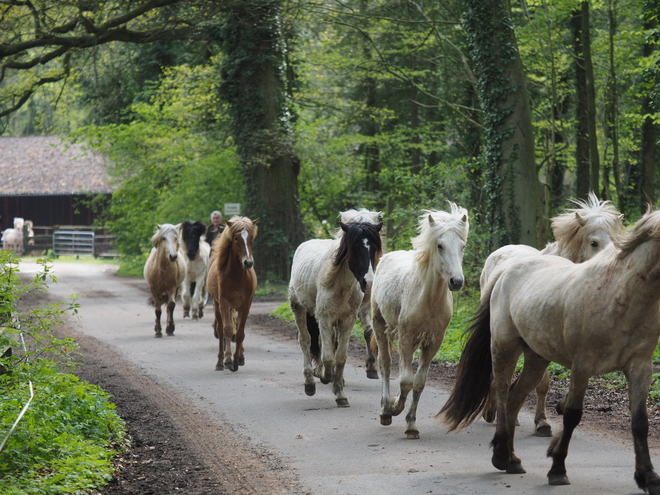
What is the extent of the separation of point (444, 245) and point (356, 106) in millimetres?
22306

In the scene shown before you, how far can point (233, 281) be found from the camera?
12547 millimetres

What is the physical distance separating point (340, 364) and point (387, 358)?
3.36 ft

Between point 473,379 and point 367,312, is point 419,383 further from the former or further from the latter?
point 367,312

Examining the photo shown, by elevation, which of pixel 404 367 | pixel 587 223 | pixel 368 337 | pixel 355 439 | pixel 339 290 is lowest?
pixel 355 439

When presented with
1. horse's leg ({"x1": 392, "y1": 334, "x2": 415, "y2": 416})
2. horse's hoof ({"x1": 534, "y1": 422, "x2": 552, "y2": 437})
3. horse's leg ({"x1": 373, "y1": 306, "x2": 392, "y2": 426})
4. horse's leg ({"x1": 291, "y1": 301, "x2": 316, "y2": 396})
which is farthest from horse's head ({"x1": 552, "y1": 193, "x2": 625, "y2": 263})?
horse's leg ({"x1": 291, "y1": 301, "x2": 316, "y2": 396})

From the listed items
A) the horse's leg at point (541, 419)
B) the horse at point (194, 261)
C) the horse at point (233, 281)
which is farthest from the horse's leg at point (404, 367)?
the horse at point (194, 261)

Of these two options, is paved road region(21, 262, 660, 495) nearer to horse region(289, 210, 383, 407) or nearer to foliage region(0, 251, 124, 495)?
horse region(289, 210, 383, 407)

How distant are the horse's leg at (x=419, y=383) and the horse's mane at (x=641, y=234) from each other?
8.95 feet

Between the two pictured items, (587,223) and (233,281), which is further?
(233,281)

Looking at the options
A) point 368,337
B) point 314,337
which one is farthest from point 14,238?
point 314,337

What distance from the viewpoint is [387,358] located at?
8.57m

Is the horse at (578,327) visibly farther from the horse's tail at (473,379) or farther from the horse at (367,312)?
the horse at (367,312)

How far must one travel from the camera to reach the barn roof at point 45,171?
53938 mm

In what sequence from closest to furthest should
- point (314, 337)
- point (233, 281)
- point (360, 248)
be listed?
point (360, 248)
point (314, 337)
point (233, 281)
